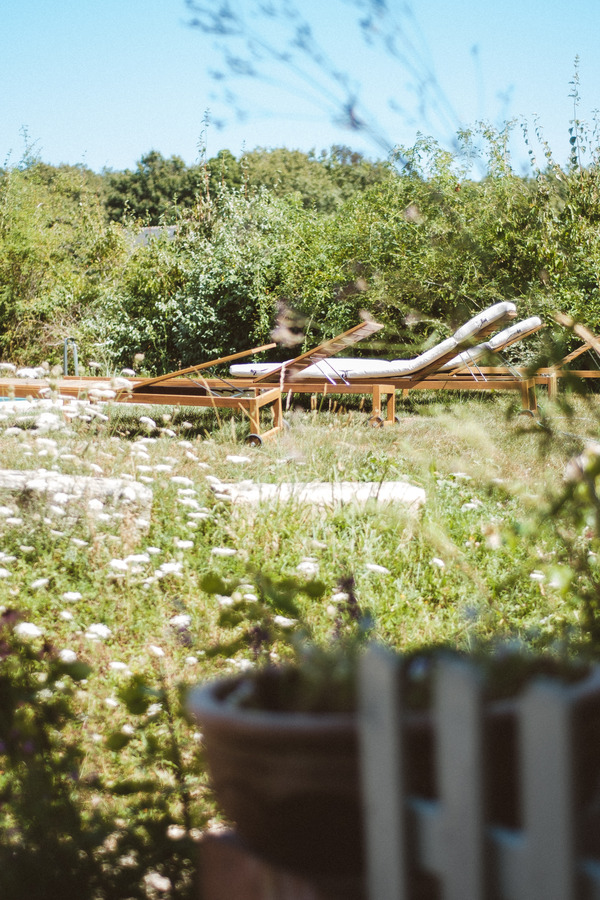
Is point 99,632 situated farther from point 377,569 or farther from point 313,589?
point 313,589

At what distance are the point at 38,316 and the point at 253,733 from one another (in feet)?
49.7

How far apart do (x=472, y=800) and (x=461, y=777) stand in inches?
0.7

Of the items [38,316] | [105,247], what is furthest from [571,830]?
[105,247]

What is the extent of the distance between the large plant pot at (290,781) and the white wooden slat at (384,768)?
0.04 m

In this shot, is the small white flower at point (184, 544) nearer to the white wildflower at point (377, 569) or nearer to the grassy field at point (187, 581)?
the grassy field at point (187, 581)

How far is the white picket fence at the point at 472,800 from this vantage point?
552 mm

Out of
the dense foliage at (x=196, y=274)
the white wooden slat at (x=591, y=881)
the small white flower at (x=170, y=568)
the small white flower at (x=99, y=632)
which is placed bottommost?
the small white flower at (x=99, y=632)

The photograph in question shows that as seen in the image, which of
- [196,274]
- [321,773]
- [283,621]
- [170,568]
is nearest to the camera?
[321,773]

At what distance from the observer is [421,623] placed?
252 cm

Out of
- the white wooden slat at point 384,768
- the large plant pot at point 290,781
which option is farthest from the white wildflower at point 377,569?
the white wooden slat at point 384,768

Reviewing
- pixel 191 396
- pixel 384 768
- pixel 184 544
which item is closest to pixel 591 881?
pixel 384 768

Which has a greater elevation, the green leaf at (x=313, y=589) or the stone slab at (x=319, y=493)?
the green leaf at (x=313, y=589)

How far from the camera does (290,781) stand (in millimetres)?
679

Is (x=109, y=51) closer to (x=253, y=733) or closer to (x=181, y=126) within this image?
(x=181, y=126)
